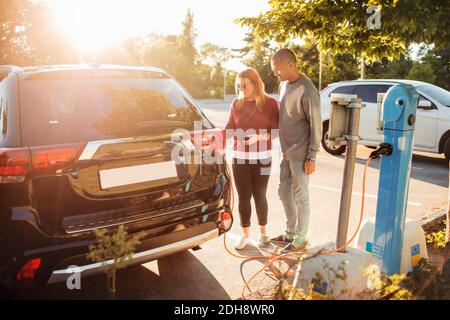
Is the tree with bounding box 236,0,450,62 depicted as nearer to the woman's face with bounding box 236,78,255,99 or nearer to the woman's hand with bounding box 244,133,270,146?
the woman's face with bounding box 236,78,255,99

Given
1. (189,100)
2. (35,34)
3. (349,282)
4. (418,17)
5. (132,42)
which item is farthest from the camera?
(132,42)

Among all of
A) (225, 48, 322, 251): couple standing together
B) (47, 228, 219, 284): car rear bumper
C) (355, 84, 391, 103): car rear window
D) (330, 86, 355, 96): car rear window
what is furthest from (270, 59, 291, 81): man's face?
(330, 86, 355, 96): car rear window

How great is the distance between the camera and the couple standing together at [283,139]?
3793mm

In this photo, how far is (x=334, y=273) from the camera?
2.65 m

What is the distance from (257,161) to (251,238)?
0.94 meters

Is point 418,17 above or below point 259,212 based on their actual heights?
above

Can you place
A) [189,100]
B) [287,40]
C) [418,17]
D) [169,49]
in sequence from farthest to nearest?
[169,49] < [287,40] < [189,100] < [418,17]

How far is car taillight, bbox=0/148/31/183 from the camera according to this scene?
2.49 m

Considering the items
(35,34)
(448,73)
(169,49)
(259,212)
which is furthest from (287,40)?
(169,49)

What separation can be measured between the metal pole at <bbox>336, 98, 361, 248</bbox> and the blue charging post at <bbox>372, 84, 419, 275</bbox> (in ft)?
0.65

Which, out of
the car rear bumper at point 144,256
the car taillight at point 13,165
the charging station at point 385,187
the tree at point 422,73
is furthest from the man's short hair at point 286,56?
the tree at point 422,73
